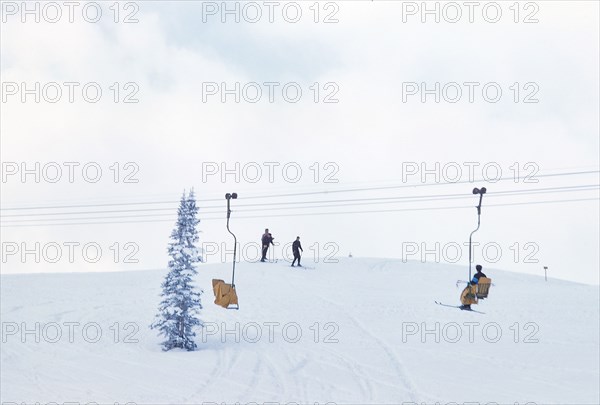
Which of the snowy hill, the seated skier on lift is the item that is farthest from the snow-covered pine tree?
the seated skier on lift

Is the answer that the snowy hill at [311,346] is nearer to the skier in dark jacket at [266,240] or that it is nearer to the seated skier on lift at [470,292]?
the seated skier on lift at [470,292]

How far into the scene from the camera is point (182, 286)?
20141mm

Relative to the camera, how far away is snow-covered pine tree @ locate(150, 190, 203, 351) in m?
20.1

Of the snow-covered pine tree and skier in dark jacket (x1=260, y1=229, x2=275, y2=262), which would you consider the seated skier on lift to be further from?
skier in dark jacket (x1=260, y1=229, x2=275, y2=262)

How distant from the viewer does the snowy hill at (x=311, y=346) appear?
16.3m

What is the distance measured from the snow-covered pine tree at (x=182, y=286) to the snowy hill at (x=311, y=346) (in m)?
0.64

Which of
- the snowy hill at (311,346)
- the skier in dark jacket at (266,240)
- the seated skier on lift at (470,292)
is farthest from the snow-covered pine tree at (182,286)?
the skier in dark jacket at (266,240)

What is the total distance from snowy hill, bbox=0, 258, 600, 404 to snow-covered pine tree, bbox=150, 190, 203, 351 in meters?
0.64

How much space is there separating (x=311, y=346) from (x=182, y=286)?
4.08 meters

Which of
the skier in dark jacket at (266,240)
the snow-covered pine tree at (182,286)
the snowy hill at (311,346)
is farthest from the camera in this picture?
the skier in dark jacket at (266,240)

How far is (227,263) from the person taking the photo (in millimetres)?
41219

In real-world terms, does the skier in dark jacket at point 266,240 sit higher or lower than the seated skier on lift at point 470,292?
higher

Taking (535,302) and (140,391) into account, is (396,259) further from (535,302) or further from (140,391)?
(140,391)

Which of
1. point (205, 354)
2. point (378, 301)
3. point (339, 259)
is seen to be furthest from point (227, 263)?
point (205, 354)
